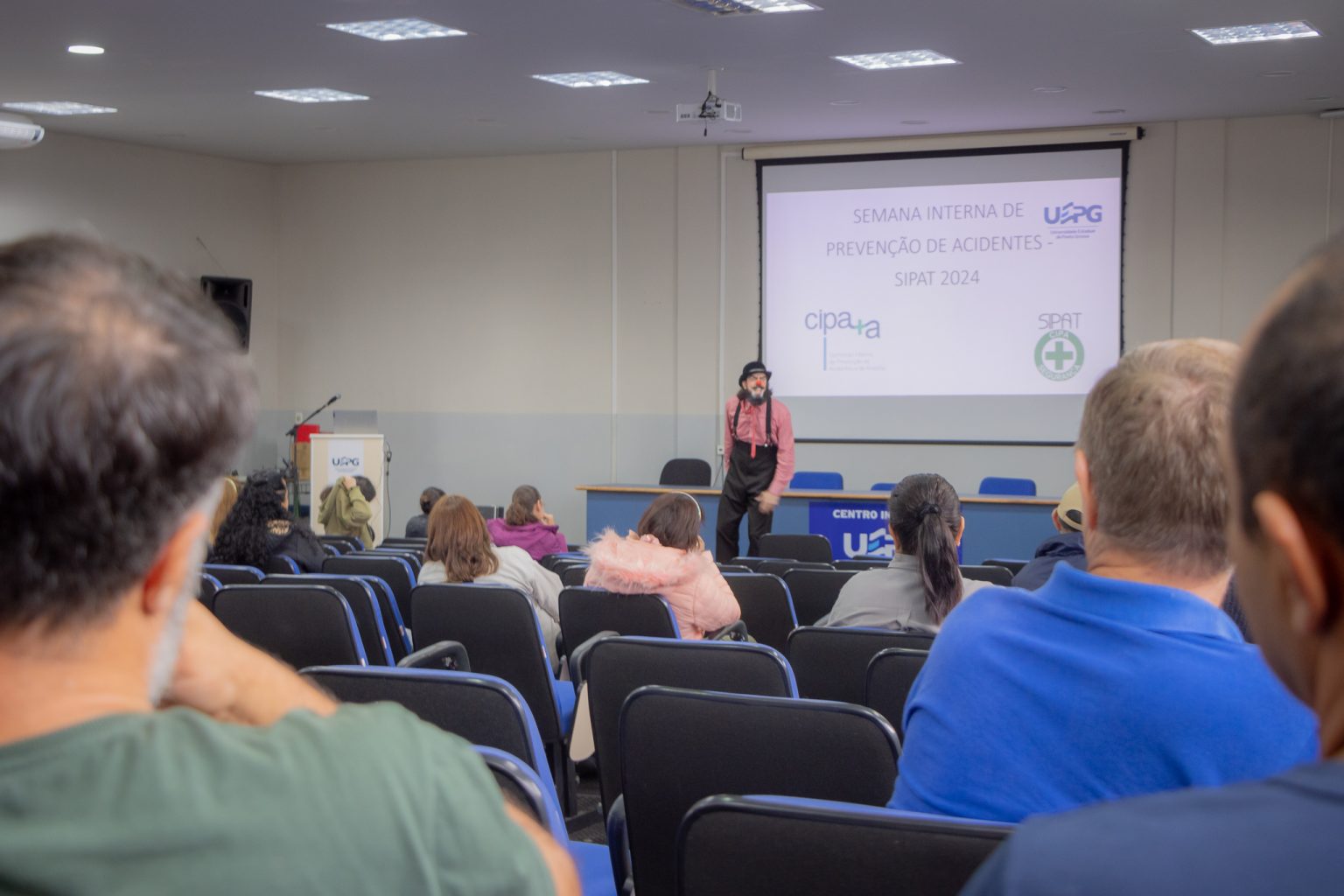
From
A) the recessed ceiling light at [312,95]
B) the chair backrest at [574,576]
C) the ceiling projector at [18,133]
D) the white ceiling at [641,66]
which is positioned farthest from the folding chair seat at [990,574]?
the ceiling projector at [18,133]

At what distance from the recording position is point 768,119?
10398 millimetres

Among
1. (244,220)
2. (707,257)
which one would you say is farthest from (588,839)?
(244,220)

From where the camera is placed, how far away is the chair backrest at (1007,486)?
977 cm

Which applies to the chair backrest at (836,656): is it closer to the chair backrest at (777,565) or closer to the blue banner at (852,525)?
the chair backrest at (777,565)

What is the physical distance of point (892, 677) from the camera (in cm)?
290

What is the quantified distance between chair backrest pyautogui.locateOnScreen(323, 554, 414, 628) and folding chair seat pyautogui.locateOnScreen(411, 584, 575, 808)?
3.15 ft

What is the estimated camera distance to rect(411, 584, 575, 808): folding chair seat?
408 centimetres

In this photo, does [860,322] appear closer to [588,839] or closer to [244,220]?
[244,220]

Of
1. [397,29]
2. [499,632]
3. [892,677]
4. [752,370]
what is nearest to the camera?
[892,677]

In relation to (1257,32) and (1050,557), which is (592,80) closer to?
(1257,32)

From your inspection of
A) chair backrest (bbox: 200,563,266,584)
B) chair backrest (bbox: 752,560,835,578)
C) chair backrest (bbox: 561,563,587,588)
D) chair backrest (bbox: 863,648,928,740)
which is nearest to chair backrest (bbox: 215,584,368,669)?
chair backrest (bbox: 200,563,266,584)

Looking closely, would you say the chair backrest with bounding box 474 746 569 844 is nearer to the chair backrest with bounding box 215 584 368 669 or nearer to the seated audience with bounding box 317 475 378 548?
the chair backrest with bounding box 215 584 368 669

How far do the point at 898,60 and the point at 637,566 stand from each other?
17.8 ft

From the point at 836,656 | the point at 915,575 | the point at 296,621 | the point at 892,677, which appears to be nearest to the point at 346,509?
the point at 296,621
